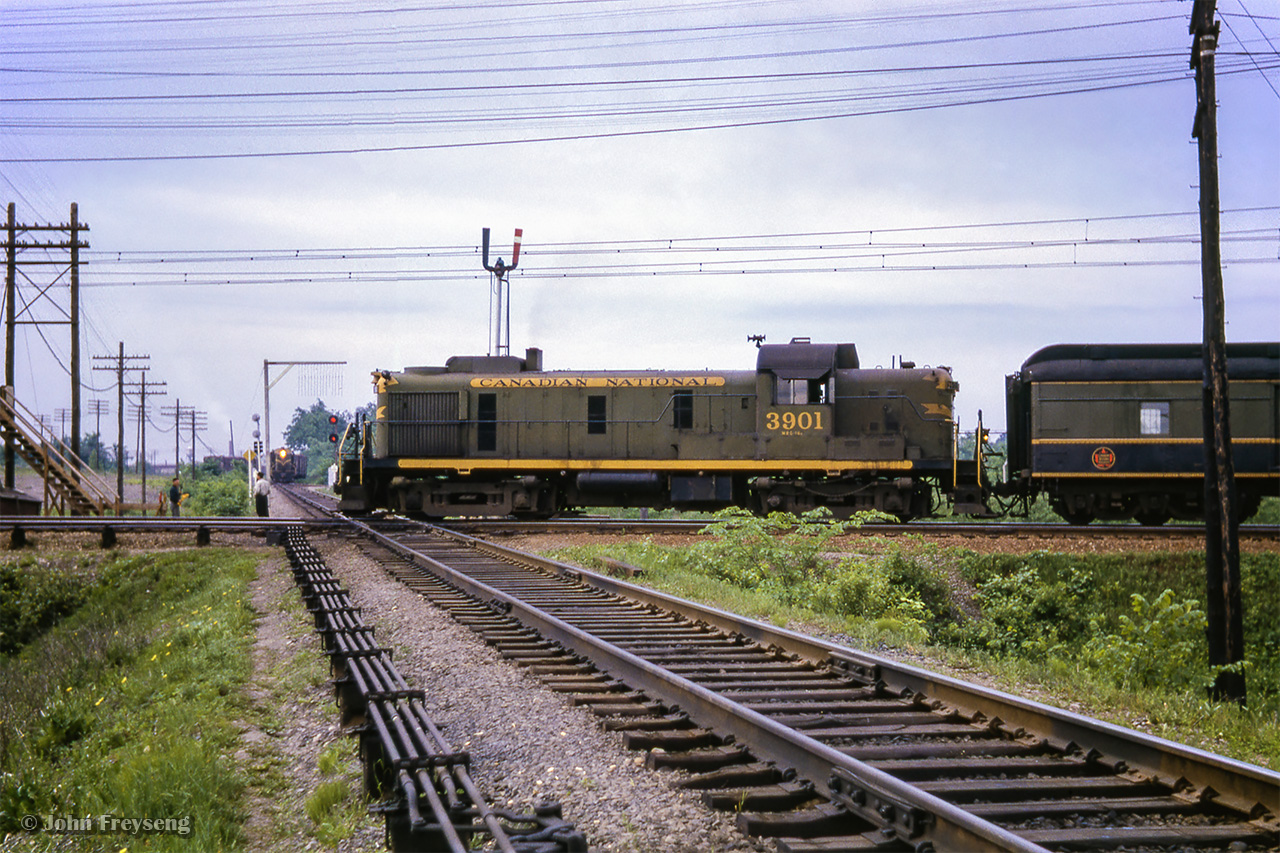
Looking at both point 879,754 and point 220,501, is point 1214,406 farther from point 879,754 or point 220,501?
point 220,501

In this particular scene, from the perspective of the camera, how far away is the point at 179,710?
6.05 meters

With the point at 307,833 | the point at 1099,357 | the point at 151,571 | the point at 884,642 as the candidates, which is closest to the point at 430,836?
the point at 307,833

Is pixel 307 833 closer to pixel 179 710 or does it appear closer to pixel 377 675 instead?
pixel 377 675

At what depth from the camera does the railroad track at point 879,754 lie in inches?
135

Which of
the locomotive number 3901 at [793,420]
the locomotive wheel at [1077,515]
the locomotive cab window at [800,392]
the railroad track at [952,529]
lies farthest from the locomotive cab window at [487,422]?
the locomotive wheel at [1077,515]

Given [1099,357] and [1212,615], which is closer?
[1212,615]

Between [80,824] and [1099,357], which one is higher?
[1099,357]

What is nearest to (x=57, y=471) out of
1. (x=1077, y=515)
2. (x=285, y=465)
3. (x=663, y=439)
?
(x=663, y=439)

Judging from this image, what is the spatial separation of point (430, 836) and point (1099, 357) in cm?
1788

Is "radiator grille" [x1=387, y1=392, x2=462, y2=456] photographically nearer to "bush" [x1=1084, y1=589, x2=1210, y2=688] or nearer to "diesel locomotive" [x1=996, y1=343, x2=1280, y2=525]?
"diesel locomotive" [x1=996, y1=343, x2=1280, y2=525]

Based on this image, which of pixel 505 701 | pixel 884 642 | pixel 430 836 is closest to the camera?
pixel 430 836

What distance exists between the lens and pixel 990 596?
1384 cm

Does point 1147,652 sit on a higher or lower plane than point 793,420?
lower

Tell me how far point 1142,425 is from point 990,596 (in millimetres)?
6401
